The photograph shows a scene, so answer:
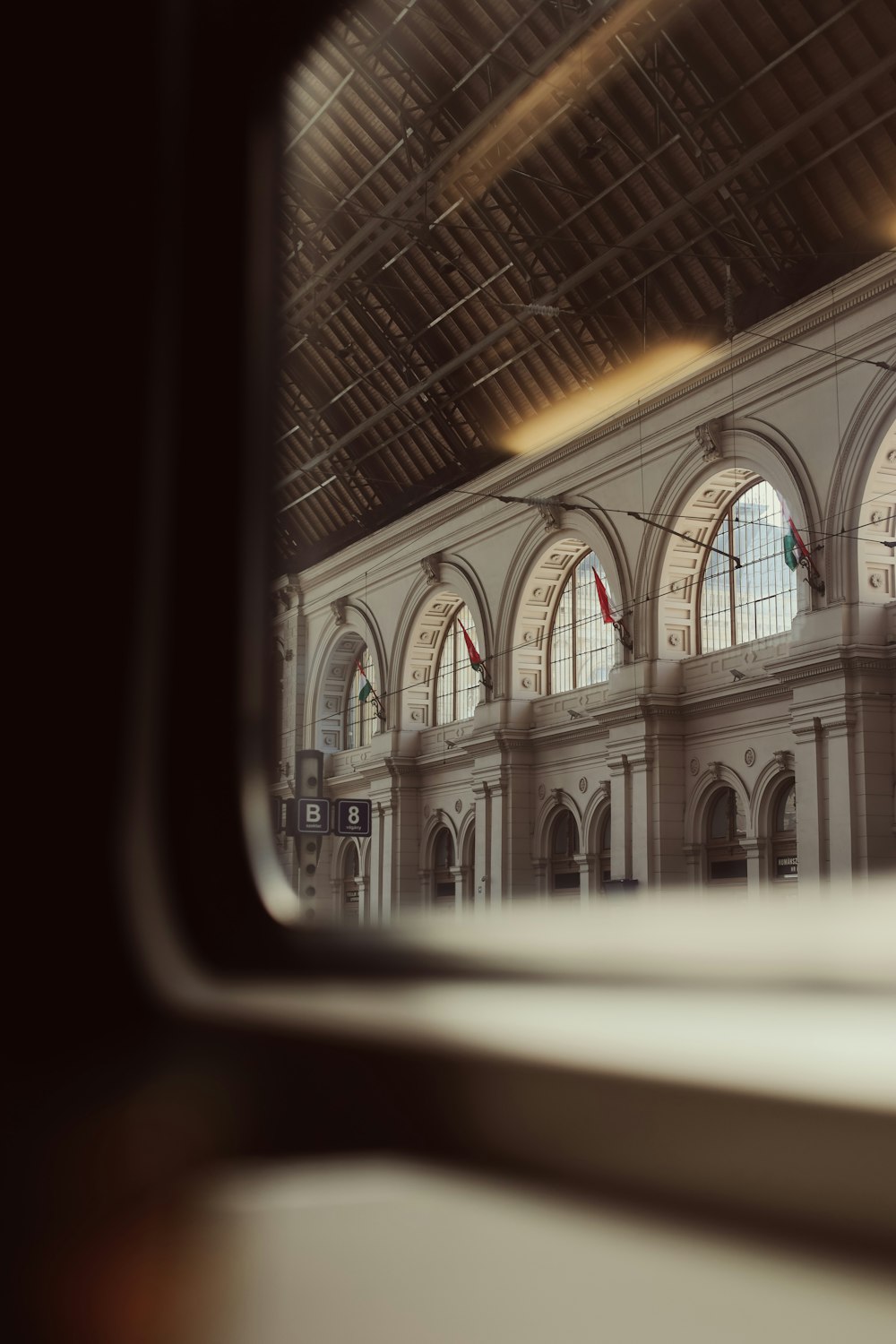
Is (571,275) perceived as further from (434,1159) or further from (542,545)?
(434,1159)

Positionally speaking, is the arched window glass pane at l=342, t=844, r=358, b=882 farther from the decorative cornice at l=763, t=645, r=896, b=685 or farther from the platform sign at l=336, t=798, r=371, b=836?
the decorative cornice at l=763, t=645, r=896, b=685

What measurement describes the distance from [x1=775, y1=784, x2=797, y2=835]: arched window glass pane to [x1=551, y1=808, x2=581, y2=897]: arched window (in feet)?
16.8

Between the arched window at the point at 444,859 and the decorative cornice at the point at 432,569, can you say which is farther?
the arched window at the point at 444,859

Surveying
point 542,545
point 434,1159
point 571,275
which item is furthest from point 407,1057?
point 542,545

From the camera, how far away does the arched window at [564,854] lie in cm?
2345

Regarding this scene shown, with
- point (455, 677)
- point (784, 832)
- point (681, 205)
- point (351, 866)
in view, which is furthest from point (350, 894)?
point (455, 677)

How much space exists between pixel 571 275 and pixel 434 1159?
2015 cm

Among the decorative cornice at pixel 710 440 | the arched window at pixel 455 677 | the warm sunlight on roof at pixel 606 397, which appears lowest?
the arched window at pixel 455 677

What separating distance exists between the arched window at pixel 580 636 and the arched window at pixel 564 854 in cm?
230

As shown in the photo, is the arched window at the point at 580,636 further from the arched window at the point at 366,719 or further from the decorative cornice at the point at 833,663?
the decorative cornice at the point at 833,663

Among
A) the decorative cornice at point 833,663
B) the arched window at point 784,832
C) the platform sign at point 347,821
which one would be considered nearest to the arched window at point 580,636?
the decorative cornice at point 833,663

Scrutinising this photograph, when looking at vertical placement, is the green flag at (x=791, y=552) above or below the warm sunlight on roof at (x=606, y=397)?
below

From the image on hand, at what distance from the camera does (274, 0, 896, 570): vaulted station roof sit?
54.6ft

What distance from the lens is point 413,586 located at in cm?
2628
